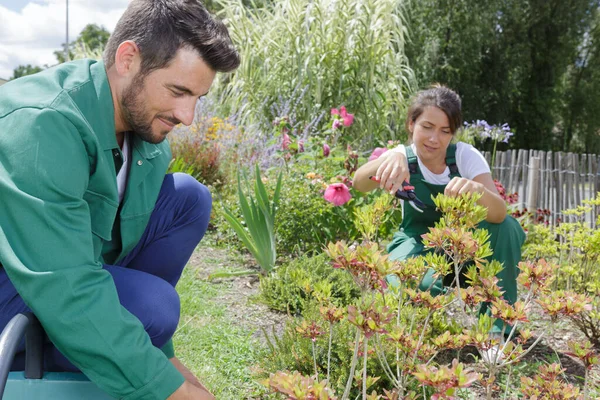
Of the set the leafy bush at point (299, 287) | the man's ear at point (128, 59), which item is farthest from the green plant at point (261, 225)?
the man's ear at point (128, 59)

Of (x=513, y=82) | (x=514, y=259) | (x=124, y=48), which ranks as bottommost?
(x=514, y=259)

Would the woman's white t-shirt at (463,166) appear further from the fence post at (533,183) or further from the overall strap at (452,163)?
the fence post at (533,183)

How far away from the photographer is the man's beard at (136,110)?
4.32ft

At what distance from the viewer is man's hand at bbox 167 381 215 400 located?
1119 millimetres

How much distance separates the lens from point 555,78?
2088cm

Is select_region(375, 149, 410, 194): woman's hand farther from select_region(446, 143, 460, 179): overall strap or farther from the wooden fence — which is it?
the wooden fence

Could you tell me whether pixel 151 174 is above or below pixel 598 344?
above

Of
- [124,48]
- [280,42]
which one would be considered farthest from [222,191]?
[124,48]

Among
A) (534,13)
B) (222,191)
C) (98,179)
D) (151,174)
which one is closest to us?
(98,179)

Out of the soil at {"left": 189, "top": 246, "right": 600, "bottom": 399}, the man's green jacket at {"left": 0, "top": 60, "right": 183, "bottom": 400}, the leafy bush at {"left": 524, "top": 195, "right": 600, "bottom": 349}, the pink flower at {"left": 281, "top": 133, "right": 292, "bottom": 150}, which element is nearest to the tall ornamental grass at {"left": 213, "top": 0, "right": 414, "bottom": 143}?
the pink flower at {"left": 281, "top": 133, "right": 292, "bottom": 150}

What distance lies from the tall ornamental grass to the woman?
9.02ft

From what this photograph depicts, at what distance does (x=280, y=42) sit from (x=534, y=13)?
16697mm

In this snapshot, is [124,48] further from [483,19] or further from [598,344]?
[483,19]

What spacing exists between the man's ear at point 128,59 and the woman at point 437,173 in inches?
51.2
